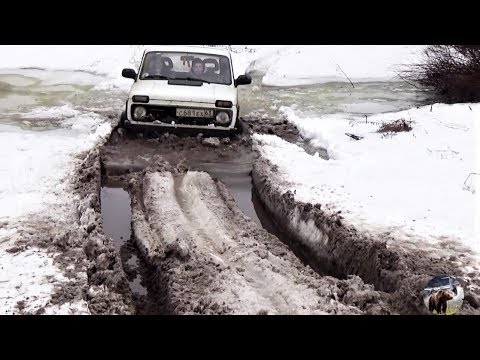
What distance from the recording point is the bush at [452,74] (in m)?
12.5

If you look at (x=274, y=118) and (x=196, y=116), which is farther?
(x=274, y=118)

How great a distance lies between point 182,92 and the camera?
8672mm

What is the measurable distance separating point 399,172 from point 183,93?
367 cm

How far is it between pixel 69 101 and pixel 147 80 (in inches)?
184

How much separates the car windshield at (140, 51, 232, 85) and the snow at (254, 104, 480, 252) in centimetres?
135

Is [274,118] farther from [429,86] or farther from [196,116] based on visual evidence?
[429,86]

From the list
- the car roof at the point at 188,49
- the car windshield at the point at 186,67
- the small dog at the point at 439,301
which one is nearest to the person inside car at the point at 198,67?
the car windshield at the point at 186,67

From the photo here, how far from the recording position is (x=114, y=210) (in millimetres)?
7027

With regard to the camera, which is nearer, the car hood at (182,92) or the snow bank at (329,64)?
the car hood at (182,92)

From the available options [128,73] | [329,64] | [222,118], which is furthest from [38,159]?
[329,64]

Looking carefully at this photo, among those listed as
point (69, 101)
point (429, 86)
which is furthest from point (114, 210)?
point (429, 86)

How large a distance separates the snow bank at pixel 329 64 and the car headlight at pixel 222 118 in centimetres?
774

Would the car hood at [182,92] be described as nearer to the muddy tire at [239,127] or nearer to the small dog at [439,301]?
the muddy tire at [239,127]

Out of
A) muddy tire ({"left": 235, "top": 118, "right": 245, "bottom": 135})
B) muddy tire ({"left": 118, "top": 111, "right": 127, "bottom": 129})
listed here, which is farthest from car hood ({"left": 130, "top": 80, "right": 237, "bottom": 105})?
muddy tire ({"left": 118, "top": 111, "right": 127, "bottom": 129})
